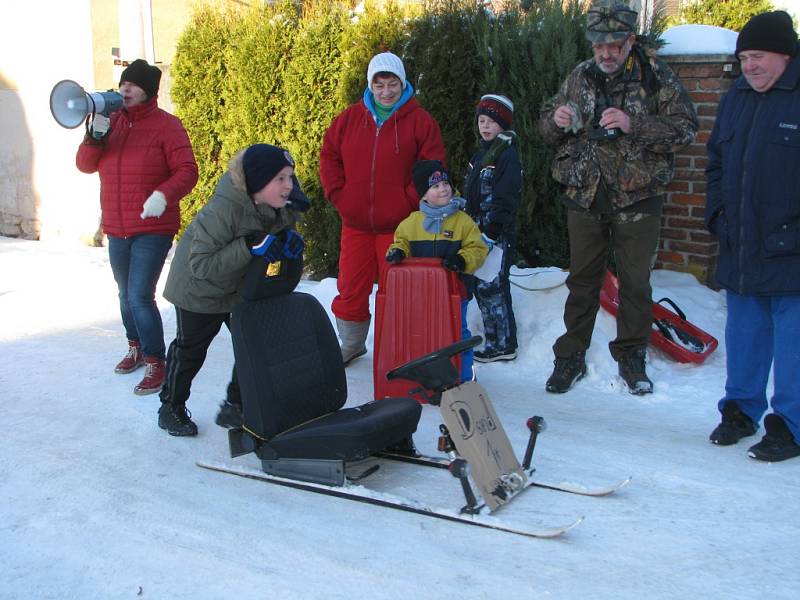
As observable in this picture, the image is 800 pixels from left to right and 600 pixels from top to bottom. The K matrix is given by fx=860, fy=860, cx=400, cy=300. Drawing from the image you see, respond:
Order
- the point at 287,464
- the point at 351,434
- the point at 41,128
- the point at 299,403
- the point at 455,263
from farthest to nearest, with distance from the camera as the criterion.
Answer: the point at 41,128
the point at 455,263
the point at 299,403
the point at 287,464
the point at 351,434

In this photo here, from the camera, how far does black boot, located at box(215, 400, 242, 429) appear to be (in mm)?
4574

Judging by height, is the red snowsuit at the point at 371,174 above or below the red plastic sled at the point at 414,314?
above

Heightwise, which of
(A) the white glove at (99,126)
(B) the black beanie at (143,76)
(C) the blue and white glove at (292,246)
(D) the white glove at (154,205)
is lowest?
(C) the blue and white glove at (292,246)

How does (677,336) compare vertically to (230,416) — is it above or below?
above

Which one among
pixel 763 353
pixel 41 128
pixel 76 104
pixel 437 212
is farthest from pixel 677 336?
pixel 41 128

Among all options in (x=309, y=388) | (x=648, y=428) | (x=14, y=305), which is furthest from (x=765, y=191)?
(x=14, y=305)

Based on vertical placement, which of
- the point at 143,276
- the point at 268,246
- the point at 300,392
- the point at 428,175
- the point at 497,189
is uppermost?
the point at 428,175

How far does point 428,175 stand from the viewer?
507cm

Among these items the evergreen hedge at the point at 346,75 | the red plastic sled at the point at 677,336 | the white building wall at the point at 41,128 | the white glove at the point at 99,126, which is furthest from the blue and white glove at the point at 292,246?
the white building wall at the point at 41,128

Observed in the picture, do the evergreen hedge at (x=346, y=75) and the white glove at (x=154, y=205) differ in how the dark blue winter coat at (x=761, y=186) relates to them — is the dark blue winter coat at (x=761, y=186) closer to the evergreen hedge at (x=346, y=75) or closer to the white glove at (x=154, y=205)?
the evergreen hedge at (x=346, y=75)

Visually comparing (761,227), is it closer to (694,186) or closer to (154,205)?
(694,186)

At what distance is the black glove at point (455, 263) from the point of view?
4.86 meters

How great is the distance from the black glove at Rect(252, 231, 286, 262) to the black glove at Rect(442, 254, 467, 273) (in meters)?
1.09

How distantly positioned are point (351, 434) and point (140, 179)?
2.43 meters
